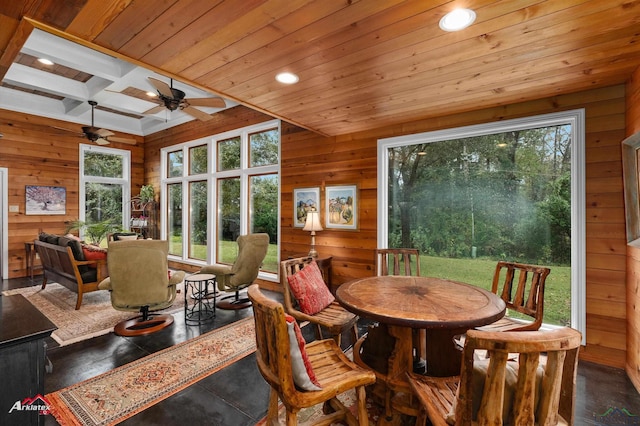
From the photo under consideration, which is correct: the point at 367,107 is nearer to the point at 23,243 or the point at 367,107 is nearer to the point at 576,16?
the point at 576,16

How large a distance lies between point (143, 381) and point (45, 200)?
6020 mm

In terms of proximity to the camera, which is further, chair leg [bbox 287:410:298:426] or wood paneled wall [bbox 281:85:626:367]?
wood paneled wall [bbox 281:85:626:367]

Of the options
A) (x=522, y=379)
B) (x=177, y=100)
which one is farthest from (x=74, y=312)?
(x=522, y=379)

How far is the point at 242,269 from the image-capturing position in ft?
13.4

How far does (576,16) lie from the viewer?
172cm

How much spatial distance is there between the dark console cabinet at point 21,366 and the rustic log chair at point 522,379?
165 centimetres

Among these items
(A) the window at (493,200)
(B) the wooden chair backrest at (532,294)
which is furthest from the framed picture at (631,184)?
(B) the wooden chair backrest at (532,294)

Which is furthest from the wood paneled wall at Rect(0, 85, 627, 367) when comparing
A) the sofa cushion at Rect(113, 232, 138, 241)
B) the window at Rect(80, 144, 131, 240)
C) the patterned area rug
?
the patterned area rug

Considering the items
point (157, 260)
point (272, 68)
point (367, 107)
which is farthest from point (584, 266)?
point (157, 260)

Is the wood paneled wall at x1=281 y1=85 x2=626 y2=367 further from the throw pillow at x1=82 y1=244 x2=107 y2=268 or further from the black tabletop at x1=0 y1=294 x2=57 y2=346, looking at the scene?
the throw pillow at x1=82 y1=244 x2=107 y2=268

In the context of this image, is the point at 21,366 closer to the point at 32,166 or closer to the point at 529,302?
the point at 529,302

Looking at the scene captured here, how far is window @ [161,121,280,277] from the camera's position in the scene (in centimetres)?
541

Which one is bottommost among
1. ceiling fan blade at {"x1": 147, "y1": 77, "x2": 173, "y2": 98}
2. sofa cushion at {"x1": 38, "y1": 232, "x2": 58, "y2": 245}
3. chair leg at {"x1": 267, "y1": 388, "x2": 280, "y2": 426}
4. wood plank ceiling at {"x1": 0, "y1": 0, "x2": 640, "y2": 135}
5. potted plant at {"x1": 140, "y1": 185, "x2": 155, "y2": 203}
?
chair leg at {"x1": 267, "y1": 388, "x2": 280, "y2": 426}

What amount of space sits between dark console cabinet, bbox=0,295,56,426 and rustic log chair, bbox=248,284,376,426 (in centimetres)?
86
